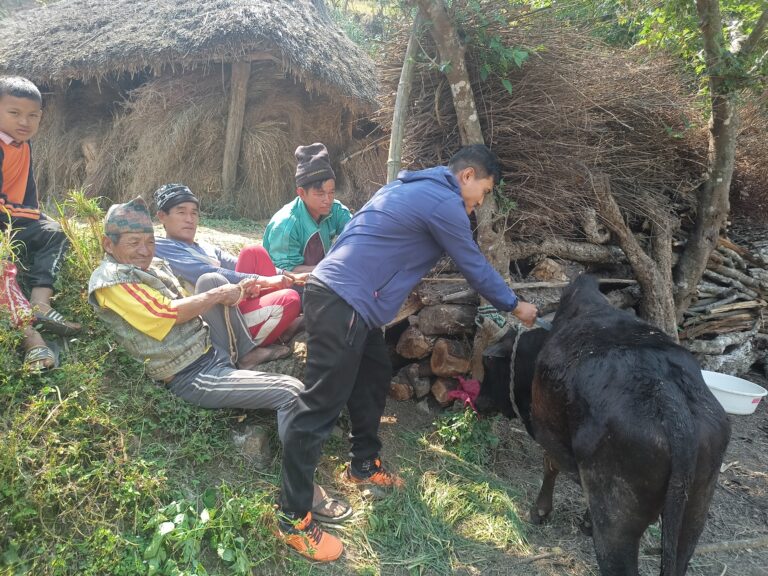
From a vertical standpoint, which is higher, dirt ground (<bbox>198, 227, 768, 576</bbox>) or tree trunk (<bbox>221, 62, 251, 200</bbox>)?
tree trunk (<bbox>221, 62, 251, 200</bbox>)

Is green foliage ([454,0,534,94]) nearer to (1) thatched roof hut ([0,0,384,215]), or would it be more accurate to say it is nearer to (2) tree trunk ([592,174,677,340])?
(2) tree trunk ([592,174,677,340])

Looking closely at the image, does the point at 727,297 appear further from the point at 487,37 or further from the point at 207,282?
the point at 207,282

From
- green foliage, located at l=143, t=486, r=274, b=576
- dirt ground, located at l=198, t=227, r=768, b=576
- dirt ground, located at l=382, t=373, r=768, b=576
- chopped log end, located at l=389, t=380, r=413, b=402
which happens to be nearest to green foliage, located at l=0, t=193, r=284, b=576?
green foliage, located at l=143, t=486, r=274, b=576

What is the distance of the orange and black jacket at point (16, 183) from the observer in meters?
3.36

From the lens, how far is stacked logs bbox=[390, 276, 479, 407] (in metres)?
4.07

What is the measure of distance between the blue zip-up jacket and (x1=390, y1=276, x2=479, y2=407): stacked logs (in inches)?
48.5

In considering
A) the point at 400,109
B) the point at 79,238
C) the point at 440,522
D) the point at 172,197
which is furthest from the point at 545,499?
the point at 79,238

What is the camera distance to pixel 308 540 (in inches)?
100

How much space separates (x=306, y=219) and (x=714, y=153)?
4194 mm

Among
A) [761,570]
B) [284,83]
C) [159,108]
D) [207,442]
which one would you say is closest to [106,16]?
[159,108]

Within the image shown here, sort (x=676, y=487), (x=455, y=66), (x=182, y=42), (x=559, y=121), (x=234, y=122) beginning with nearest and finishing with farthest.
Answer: (x=676, y=487) < (x=455, y=66) < (x=559, y=121) < (x=182, y=42) < (x=234, y=122)

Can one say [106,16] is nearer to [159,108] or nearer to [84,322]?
[159,108]

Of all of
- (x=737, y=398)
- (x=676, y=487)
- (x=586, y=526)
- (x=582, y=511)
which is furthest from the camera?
(x=737, y=398)

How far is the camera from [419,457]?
357cm
